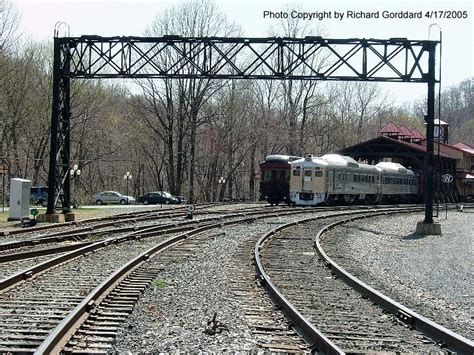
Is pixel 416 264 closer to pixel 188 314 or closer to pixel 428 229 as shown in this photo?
pixel 188 314

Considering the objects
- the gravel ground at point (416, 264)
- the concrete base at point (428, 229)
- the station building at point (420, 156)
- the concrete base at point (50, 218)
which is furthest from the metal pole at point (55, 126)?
the station building at point (420, 156)

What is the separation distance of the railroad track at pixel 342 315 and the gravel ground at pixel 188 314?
703 millimetres

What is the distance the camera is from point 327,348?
625cm

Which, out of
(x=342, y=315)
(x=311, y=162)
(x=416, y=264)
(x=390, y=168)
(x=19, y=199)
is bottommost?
(x=416, y=264)

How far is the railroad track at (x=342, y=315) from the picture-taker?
6.70 metres

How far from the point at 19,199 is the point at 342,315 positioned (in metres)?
18.9

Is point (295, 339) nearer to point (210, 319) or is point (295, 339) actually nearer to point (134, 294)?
point (210, 319)

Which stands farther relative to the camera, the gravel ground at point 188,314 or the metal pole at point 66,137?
the metal pole at point 66,137

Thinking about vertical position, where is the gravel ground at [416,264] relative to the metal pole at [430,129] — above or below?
below

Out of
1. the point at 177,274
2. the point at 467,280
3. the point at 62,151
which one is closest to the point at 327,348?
the point at 177,274

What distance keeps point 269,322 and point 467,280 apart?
643cm

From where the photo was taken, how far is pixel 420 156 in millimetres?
58500

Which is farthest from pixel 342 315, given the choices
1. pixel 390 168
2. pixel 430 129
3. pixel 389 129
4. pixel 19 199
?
pixel 389 129

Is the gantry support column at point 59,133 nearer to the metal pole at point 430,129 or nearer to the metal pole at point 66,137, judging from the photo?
the metal pole at point 66,137
